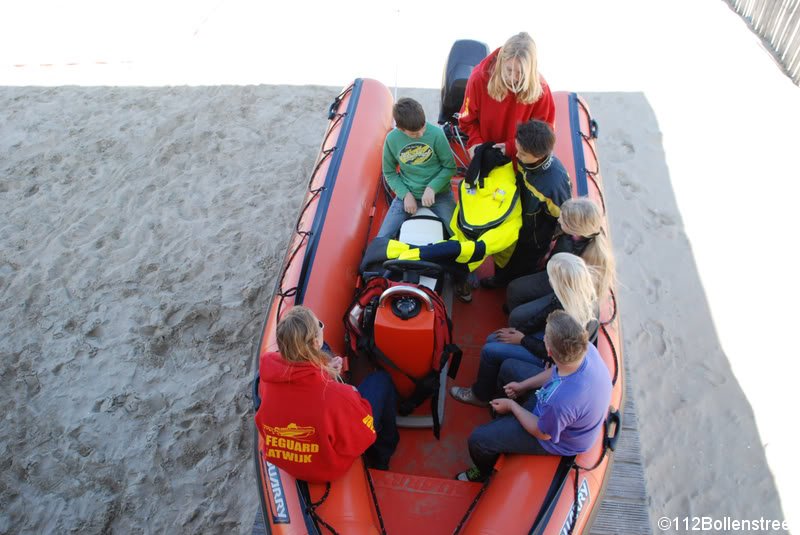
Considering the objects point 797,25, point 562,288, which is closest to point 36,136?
point 562,288

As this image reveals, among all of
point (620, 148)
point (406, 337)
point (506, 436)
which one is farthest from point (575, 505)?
point (620, 148)

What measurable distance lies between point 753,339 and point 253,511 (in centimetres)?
294

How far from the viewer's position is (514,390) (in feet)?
7.01

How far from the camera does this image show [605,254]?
2.11 meters

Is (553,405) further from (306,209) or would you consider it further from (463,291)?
(306,209)

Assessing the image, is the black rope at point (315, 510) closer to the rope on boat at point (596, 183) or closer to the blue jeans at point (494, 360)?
the blue jeans at point (494, 360)

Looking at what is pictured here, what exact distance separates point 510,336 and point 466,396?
0.32 meters

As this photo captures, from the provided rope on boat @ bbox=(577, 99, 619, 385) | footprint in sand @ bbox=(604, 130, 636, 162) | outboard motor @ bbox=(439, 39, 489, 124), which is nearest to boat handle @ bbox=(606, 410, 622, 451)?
rope on boat @ bbox=(577, 99, 619, 385)

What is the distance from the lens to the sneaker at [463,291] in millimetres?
2725

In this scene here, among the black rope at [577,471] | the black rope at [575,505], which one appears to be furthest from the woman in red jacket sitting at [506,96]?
the black rope at [575,505]

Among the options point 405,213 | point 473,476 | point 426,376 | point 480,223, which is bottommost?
point 473,476

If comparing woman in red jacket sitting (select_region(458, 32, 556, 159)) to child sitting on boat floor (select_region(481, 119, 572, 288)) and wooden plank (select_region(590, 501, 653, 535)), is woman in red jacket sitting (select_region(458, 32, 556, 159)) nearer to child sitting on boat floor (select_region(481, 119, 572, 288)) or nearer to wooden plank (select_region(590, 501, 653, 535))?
child sitting on boat floor (select_region(481, 119, 572, 288))

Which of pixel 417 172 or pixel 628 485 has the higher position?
pixel 417 172

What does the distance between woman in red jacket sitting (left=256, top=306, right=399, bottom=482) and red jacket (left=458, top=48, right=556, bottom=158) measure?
147 centimetres
